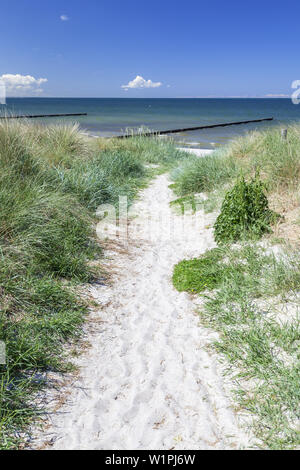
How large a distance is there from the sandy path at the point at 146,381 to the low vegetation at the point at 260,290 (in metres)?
0.21

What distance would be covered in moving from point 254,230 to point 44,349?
3.80 meters

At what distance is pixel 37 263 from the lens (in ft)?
14.0

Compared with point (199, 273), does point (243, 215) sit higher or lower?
higher

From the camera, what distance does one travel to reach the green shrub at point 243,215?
18.5 feet

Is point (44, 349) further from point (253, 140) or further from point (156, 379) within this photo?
point (253, 140)

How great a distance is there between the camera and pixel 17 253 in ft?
13.5

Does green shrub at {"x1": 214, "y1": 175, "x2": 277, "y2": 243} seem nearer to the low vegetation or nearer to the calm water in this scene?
the low vegetation

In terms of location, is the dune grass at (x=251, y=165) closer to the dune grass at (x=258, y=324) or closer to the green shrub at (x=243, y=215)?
the green shrub at (x=243, y=215)

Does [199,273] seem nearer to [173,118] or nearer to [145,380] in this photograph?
[145,380]

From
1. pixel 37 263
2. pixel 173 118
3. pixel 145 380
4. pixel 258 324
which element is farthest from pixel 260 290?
pixel 173 118

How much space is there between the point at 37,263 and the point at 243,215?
3.54 m
